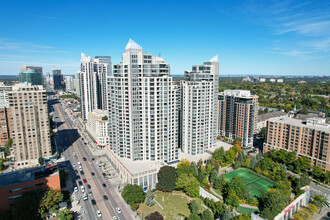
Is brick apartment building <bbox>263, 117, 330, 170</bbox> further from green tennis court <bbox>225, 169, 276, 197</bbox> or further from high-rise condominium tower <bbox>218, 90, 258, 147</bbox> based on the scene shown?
green tennis court <bbox>225, 169, 276, 197</bbox>

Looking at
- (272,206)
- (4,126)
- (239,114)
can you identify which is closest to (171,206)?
(272,206)

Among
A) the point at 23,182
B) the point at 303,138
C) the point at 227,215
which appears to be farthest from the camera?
the point at 303,138

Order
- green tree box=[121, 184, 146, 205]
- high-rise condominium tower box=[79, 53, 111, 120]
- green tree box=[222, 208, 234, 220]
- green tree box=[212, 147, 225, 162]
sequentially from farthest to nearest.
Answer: high-rise condominium tower box=[79, 53, 111, 120], green tree box=[212, 147, 225, 162], green tree box=[121, 184, 146, 205], green tree box=[222, 208, 234, 220]

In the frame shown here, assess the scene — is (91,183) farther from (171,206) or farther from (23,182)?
(171,206)

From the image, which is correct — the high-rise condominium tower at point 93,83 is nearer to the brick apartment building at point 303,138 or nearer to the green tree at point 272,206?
the brick apartment building at point 303,138

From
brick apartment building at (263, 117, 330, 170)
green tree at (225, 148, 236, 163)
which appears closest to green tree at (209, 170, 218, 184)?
green tree at (225, 148, 236, 163)

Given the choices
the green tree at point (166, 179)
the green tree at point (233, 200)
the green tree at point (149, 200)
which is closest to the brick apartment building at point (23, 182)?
the green tree at point (149, 200)

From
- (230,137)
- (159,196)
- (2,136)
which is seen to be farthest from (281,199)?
(2,136)
